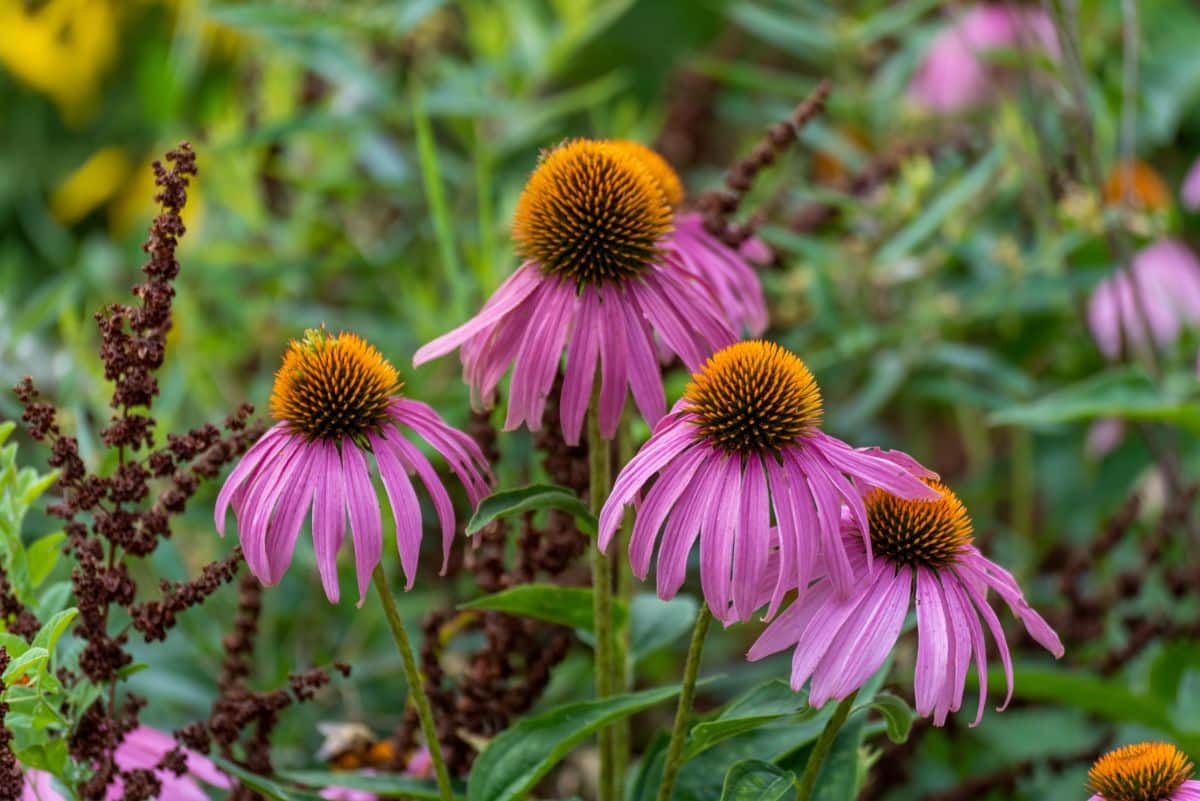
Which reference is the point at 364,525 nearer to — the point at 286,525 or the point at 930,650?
the point at 286,525

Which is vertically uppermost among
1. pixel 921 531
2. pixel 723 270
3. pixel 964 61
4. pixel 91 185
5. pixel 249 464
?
pixel 91 185

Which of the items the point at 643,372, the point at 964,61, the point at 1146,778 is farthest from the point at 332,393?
the point at 964,61

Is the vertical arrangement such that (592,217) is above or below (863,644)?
above

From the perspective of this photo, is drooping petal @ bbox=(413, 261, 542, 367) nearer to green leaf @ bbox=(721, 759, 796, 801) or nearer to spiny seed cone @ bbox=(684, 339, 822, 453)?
spiny seed cone @ bbox=(684, 339, 822, 453)

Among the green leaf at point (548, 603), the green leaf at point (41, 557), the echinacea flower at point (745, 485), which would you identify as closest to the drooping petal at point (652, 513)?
the echinacea flower at point (745, 485)

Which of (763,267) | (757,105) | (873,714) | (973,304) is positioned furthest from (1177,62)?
(873,714)

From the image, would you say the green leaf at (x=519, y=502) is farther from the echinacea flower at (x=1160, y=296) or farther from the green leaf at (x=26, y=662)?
the echinacea flower at (x=1160, y=296)

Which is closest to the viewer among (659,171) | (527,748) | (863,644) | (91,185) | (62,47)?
(863,644)
